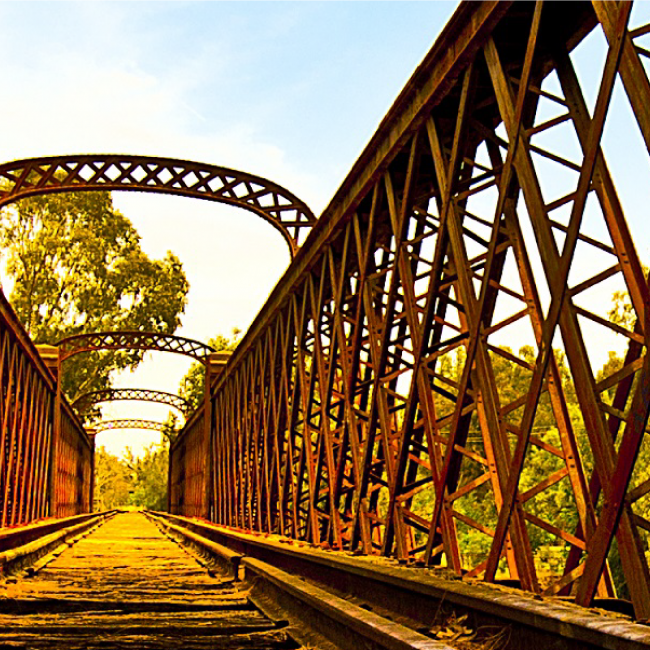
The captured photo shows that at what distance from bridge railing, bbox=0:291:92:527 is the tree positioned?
11.2 metres

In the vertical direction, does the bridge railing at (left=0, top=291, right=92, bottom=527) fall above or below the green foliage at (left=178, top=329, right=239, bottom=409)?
below

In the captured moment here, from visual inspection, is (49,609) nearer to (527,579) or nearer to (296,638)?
(296,638)

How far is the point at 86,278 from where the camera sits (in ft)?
147

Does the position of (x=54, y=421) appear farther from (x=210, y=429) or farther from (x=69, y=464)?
(x=69, y=464)

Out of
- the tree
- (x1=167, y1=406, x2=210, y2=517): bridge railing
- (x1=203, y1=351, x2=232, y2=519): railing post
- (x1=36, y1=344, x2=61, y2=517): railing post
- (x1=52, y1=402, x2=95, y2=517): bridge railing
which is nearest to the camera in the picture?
(x1=203, y1=351, x2=232, y2=519): railing post

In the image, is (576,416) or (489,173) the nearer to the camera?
(489,173)

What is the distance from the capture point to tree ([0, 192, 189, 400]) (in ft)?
142

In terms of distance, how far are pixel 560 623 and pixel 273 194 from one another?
12765 millimetres

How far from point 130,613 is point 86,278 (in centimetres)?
Answer: 4016

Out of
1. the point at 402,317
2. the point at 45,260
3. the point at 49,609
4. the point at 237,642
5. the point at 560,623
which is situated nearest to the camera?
the point at 560,623

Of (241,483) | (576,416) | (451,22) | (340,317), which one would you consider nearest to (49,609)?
(340,317)

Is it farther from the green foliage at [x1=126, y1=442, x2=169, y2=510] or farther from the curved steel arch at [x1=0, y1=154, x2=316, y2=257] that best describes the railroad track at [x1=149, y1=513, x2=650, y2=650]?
the green foliage at [x1=126, y1=442, x2=169, y2=510]

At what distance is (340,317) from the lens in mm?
8961

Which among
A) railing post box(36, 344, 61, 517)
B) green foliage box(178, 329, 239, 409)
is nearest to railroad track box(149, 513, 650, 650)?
railing post box(36, 344, 61, 517)
